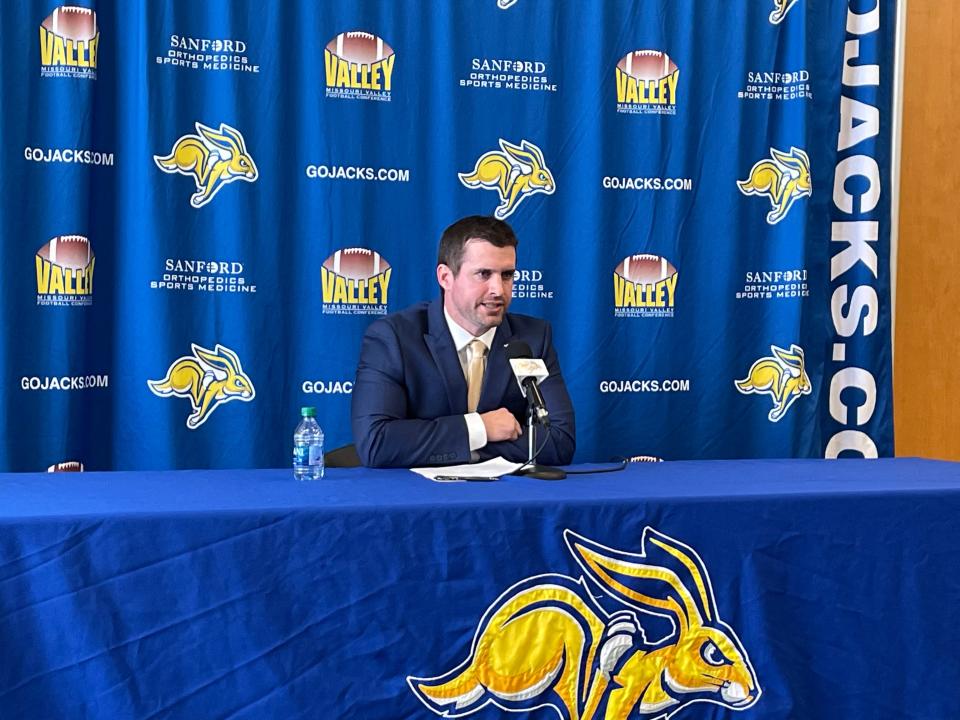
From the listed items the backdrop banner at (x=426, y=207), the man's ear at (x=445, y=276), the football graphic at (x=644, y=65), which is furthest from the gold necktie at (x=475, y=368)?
the football graphic at (x=644, y=65)

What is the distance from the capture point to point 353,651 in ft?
6.51

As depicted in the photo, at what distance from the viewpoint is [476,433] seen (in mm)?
2590

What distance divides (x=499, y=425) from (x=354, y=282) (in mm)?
1302

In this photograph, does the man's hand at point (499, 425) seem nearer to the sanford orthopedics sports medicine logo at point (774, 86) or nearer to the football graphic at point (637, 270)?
the football graphic at point (637, 270)

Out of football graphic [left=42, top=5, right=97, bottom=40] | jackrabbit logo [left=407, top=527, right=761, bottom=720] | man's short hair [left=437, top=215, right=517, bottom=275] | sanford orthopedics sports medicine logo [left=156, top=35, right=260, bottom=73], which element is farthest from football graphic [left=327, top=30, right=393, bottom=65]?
jackrabbit logo [left=407, top=527, right=761, bottom=720]

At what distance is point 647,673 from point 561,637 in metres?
0.21

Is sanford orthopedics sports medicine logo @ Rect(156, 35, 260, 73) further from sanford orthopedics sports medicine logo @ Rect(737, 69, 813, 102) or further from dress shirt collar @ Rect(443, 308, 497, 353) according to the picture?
sanford orthopedics sports medicine logo @ Rect(737, 69, 813, 102)

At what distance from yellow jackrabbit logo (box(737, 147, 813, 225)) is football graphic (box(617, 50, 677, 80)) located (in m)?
0.56

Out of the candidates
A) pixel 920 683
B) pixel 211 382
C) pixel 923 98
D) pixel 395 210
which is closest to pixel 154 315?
pixel 211 382

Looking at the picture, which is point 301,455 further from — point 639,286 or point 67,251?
point 639,286

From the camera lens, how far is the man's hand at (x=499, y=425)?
8.55 feet

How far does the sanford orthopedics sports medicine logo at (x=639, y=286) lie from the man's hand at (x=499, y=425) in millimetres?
1422

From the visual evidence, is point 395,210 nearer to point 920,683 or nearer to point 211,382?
point 211,382

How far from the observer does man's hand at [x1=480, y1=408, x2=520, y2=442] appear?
2.61 meters
